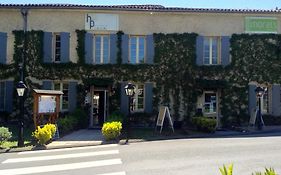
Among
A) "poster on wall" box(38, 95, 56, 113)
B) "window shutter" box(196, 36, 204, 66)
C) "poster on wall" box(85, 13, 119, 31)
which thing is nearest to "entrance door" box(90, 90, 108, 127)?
"poster on wall" box(85, 13, 119, 31)

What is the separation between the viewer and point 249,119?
791 inches

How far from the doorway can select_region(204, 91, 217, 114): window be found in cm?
574

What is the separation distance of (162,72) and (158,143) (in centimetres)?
716

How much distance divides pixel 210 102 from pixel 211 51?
296 centimetres

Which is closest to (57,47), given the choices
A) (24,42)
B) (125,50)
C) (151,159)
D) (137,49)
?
(24,42)

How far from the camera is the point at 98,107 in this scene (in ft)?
66.9

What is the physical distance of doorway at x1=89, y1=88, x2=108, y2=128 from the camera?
65.8 ft

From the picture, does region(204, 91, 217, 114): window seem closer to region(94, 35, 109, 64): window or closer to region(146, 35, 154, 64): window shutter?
region(146, 35, 154, 64): window shutter

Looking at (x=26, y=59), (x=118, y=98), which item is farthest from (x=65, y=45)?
(x=118, y=98)

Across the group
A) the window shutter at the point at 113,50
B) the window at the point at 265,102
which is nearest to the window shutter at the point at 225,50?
the window at the point at 265,102

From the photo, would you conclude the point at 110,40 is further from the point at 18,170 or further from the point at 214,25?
the point at 18,170

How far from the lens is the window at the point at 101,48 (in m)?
20.2

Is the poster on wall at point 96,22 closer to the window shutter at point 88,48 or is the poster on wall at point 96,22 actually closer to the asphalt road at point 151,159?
the window shutter at point 88,48

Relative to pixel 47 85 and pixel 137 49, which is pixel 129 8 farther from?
pixel 47 85
